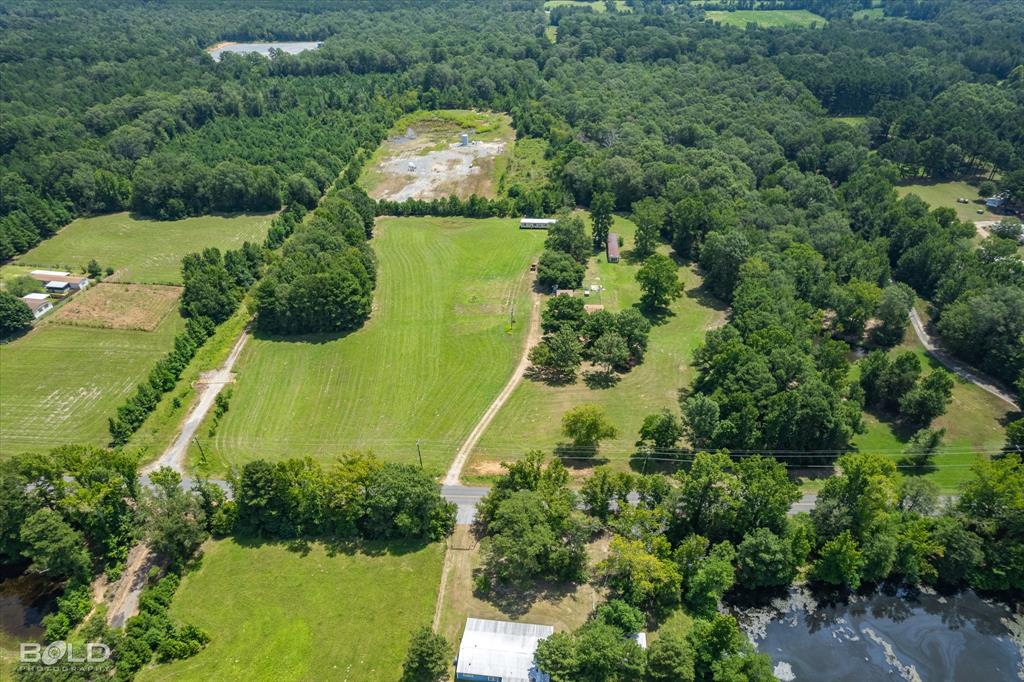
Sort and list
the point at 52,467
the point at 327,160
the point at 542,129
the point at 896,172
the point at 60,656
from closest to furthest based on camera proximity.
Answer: the point at 60,656
the point at 52,467
the point at 896,172
the point at 327,160
the point at 542,129

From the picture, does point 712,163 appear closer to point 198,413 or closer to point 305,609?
point 198,413

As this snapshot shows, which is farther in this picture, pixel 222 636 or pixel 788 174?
pixel 788 174

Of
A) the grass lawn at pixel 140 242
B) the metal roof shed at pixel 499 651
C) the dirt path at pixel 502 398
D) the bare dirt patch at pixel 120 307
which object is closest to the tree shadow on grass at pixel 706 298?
the dirt path at pixel 502 398

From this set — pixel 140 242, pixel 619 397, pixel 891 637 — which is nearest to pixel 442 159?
pixel 140 242

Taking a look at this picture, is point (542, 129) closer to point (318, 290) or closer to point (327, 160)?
point (327, 160)

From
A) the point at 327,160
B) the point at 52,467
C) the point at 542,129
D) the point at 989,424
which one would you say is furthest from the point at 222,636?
the point at 542,129

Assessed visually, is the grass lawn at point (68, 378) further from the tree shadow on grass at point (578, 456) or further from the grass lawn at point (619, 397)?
the tree shadow on grass at point (578, 456)

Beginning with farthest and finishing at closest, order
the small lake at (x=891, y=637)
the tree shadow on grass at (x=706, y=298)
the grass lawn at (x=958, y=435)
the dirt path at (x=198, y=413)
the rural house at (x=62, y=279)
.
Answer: the rural house at (x=62, y=279)
the tree shadow on grass at (x=706, y=298)
the dirt path at (x=198, y=413)
the grass lawn at (x=958, y=435)
the small lake at (x=891, y=637)
